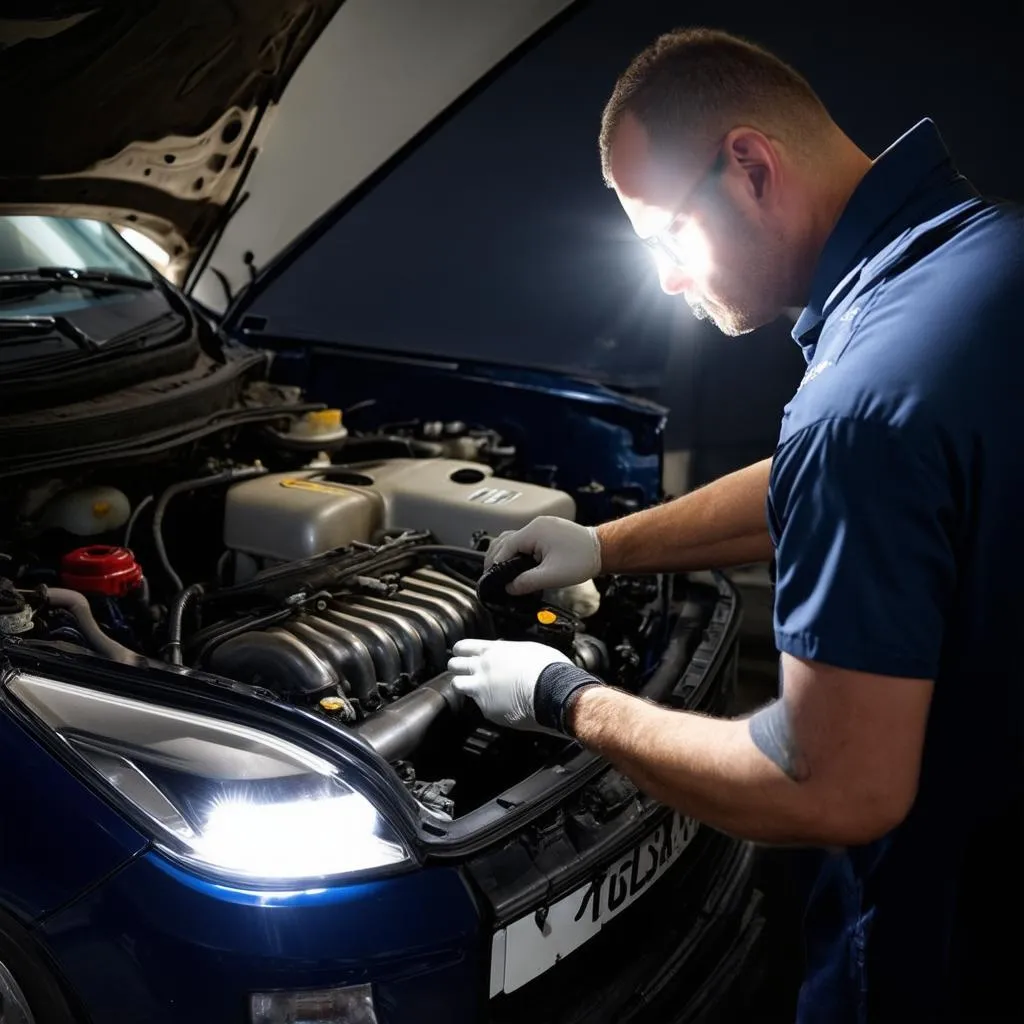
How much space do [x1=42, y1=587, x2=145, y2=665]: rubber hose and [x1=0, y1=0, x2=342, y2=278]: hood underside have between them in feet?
2.76

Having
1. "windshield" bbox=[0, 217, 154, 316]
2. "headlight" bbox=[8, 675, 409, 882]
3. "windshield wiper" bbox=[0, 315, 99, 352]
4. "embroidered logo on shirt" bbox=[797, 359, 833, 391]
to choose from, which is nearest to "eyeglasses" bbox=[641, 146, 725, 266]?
"embroidered logo on shirt" bbox=[797, 359, 833, 391]

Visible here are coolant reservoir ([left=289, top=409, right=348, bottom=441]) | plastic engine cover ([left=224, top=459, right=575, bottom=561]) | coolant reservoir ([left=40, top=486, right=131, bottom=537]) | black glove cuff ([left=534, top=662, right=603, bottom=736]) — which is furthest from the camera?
coolant reservoir ([left=289, top=409, right=348, bottom=441])

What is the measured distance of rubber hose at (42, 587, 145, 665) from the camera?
1.46 meters

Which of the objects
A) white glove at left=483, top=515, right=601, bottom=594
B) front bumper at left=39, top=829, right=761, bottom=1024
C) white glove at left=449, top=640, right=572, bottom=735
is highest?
white glove at left=483, top=515, right=601, bottom=594

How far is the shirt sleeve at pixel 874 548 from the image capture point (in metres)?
0.92

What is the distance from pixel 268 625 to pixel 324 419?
33.8 inches

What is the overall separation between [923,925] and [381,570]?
3.70 feet

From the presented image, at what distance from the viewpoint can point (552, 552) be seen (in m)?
1.81

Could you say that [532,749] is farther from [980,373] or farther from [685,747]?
[980,373]

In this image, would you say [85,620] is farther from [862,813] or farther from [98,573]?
[862,813]

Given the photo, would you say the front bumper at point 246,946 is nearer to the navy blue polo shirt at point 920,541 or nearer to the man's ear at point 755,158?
the navy blue polo shirt at point 920,541

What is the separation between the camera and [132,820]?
118cm

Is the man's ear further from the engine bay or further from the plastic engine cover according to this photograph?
the plastic engine cover

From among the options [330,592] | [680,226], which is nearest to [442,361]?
[330,592]
